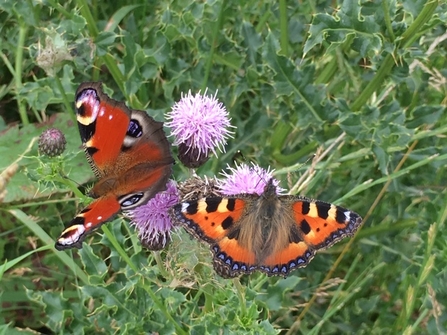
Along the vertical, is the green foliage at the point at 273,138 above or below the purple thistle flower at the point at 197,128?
below

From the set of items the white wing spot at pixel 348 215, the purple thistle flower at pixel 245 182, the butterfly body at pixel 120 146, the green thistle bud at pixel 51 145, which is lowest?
the purple thistle flower at pixel 245 182

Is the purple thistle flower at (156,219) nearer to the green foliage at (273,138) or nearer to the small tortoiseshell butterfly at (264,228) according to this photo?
the small tortoiseshell butterfly at (264,228)

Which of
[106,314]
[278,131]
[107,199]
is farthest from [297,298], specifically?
[107,199]

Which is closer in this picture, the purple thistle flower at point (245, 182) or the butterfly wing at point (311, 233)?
the butterfly wing at point (311, 233)

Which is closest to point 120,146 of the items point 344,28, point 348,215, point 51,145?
point 51,145

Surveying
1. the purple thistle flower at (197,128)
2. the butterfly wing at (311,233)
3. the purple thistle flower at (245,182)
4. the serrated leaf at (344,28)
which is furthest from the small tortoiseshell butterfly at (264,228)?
the serrated leaf at (344,28)

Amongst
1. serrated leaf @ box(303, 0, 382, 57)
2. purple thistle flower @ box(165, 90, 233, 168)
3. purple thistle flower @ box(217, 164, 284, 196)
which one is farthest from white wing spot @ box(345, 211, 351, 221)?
serrated leaf @ box(303, 0, 382, 57)

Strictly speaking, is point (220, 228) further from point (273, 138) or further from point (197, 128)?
point (273, 138)
